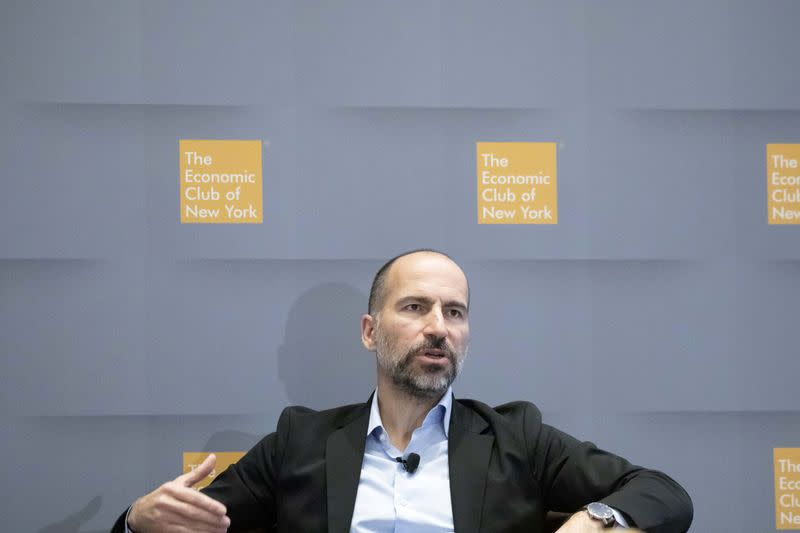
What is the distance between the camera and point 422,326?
2215 mm

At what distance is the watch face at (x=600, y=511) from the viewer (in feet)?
6.06

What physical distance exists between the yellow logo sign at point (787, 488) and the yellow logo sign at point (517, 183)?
1181 mm

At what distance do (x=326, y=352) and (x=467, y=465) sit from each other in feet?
2.38

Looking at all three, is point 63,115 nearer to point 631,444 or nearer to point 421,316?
point 421,316

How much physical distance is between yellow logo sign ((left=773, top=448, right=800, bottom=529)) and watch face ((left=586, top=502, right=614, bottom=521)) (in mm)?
1185

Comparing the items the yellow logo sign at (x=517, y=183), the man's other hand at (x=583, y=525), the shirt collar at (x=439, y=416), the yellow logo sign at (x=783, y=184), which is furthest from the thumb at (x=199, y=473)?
the yellow logo sign at (x=783, y=184)

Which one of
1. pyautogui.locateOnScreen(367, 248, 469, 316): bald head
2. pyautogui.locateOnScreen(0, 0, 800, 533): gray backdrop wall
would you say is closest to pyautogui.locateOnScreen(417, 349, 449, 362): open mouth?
pyautogui.locateOnScreen(367, 248, 469, 316): bald head

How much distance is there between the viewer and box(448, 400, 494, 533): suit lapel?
2.07 meters

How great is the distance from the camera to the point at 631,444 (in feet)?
8.79

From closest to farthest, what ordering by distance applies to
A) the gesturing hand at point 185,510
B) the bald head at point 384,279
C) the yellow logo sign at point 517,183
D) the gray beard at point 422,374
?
1. the gesturing hand at point 185,510
2. the gray beard at point 422,374
3. the bald head at point 384,279
4. the yellow logo sign at point 517,183

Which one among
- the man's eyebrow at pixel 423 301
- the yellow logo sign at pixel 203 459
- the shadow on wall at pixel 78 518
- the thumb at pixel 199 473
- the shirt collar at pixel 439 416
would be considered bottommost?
the shadow on wall at pixel 78 518

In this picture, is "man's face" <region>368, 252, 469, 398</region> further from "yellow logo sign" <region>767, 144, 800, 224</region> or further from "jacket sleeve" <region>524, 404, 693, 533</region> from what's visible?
"yellow logo sign" <region>767, 144, 800, 224</region>

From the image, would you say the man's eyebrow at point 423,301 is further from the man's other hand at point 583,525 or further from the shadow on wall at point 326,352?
the man's other hand at point 583,525

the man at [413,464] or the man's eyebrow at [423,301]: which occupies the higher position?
the man's eyebrow at [423,301]
